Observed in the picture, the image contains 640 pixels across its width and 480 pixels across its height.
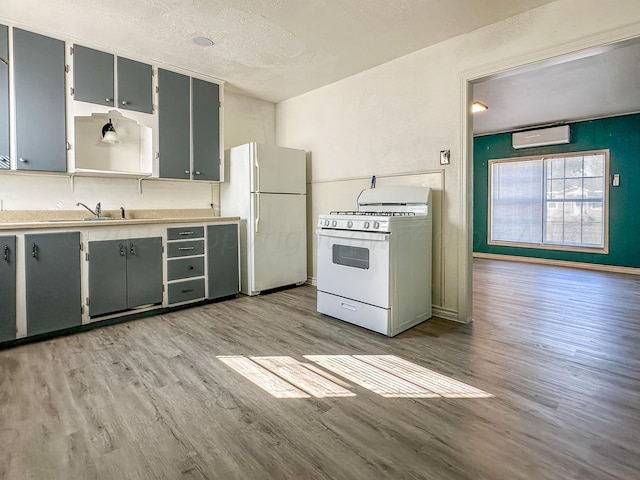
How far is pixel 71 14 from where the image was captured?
2.67m

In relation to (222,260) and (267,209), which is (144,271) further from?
(267,209)

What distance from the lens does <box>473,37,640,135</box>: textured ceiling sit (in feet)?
12.1

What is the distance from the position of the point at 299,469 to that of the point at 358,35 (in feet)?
10.5

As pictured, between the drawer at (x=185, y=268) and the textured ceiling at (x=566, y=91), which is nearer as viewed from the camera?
the drawer at (x=185, y=268)

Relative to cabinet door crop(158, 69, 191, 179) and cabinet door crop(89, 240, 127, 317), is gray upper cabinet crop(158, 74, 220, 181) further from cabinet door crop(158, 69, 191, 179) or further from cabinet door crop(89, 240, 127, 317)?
cabinet door crop(89, 240, 127, 317)

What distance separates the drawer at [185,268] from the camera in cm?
344

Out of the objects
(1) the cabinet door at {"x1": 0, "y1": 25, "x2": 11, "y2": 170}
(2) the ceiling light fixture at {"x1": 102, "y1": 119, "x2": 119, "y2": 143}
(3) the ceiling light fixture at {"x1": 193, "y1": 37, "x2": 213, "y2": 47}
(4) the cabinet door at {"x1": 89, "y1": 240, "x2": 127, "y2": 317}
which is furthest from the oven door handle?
(1) the cabinet door at {"x1": 0, "y1": 25, "x2": 11, "y2": 170}

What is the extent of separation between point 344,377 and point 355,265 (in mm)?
→ 1058

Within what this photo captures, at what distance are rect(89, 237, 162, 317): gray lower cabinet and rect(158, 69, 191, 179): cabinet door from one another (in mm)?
860

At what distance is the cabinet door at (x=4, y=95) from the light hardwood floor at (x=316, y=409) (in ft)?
5.08

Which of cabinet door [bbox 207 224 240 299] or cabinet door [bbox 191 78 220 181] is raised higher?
cabinet door [bbox 191 78 220 181]

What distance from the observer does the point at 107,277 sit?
9.96 ft

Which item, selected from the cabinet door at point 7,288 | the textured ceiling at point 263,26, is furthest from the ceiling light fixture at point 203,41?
the cabinet door at point 7,288

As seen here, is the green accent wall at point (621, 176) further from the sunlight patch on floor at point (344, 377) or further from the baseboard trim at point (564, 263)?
the sunlight patch on floor at point (344, 377)
